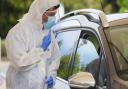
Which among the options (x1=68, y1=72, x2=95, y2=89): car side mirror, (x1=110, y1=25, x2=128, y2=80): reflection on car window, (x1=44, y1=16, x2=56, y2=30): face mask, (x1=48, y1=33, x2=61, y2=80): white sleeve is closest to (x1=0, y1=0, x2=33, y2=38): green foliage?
(x1=48, y1=33, x2=61, y2=80): white sleeve

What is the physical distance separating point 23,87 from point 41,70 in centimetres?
26

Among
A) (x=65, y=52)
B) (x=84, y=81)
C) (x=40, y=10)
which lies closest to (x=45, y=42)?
(x=40, y=10)

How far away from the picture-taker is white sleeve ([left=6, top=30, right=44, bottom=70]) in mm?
6137

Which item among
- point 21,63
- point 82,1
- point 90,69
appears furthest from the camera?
point 82,1

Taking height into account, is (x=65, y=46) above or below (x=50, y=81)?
above

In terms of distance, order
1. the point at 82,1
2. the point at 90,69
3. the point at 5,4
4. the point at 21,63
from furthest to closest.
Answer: the point at 5,4, the point at 82,1, the point at 21,63, the point at 90,69

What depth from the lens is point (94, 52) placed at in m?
5.77

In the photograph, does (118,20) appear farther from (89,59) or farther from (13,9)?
(13,9)

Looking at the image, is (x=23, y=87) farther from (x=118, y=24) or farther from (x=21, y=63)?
(x=118, y=24)

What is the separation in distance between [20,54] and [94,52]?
32.3 inches

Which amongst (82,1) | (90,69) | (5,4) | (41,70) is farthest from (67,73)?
(5,4)

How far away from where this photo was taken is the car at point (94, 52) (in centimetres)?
527

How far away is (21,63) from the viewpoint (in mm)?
6121

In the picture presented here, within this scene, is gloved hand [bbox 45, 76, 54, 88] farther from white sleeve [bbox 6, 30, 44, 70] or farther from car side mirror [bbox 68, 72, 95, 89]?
car side mirror [bbox 68, 72, 95, 89]
